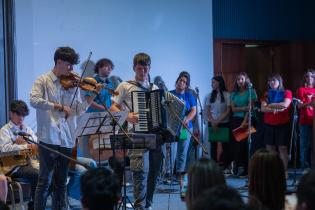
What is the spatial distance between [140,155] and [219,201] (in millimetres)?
3394

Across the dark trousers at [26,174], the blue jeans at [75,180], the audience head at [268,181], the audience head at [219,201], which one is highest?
the audience head at [219,201]

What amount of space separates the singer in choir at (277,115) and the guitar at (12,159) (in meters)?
3.53

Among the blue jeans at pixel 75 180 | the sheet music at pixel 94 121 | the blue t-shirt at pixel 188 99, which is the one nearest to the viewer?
the sheet music at pixel 94 121

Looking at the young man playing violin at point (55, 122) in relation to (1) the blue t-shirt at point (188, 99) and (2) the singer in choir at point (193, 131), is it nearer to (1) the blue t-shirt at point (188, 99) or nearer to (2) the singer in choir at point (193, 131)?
(1) the blue t-shirt at point (188, 99)

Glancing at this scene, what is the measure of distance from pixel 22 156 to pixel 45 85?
1073 mm

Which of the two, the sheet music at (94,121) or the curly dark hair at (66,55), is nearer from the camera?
the curly dark hair at (66,55)

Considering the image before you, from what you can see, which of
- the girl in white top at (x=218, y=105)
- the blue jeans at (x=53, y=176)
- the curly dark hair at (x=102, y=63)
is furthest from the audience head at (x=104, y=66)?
the blue jeans at (x=53, y=176)

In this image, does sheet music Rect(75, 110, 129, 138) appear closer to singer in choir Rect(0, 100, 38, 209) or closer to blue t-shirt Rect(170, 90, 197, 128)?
singer in choir Rect(0, 100, 38, 209)

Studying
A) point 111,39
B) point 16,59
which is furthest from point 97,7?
point 16,59

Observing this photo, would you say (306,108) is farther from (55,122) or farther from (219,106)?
(55,122)

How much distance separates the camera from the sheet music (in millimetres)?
4719

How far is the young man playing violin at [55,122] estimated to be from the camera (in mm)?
4465

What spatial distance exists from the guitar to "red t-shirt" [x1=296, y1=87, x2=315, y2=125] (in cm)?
415

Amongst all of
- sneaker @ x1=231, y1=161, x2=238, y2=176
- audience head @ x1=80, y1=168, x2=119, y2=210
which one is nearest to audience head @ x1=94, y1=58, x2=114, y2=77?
sneaker @ x1=231, y1=161, x2=238, y2=176
